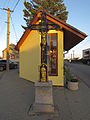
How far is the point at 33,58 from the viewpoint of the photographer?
34.7 feet

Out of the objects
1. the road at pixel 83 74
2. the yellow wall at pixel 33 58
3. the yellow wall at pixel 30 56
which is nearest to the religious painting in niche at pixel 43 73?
the yellow wall at pixel 33 58

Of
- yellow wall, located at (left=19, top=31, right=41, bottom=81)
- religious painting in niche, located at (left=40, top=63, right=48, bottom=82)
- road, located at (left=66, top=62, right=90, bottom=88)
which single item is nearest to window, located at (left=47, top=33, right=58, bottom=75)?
yellow wall, located at (left=19, top=31, right=41, bottom=81)

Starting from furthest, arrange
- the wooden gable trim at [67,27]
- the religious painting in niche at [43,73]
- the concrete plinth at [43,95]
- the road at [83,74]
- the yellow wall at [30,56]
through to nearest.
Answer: the road at [83,74], the yellow wall at [30,56], the wooden gable trim at [67,27], the religious painting in niche at [43,73], the concrete plinth at [43,95]

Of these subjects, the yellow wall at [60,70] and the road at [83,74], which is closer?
the yellow wall at [60,70]

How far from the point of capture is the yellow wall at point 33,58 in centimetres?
899

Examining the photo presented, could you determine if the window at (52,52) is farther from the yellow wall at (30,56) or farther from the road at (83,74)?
the road at (83,74)

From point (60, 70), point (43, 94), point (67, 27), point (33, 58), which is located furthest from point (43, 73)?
point (33, 58)

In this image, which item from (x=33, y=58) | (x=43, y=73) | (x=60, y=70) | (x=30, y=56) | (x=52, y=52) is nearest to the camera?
(x=43, y=73)

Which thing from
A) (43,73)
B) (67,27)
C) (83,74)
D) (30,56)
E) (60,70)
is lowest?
(83,74)

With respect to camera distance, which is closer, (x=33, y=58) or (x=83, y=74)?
(x=33, y=58)

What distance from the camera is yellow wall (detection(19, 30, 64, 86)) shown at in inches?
354

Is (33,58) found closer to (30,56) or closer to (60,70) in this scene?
(30,56)

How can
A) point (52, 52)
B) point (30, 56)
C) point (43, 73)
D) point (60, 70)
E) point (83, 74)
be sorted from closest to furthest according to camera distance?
1. point (43, 73)
2. point (60, 70)
3. point (52, 52)
4. point (30, 56)
5. point (83, 74)

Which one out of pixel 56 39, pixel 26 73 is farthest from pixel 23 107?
pixel 26 73
